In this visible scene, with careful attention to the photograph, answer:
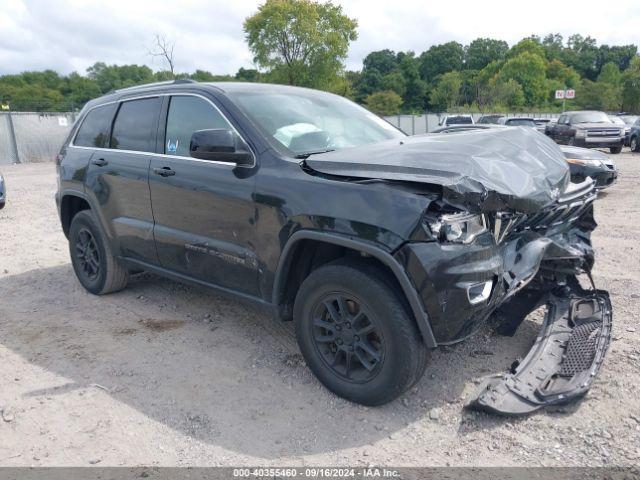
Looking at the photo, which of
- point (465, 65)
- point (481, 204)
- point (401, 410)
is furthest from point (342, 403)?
point (465, 65)

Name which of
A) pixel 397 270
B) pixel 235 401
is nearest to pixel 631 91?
pixel 397 270

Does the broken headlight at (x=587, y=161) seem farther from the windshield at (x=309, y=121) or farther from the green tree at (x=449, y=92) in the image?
the green tree at (x=449, y=92)

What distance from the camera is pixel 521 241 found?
3303 millimetres

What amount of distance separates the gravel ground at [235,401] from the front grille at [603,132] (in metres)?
14.6

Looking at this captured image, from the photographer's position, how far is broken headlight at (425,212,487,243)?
262 centimetres

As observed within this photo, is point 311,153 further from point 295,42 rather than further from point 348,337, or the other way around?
point 295,42

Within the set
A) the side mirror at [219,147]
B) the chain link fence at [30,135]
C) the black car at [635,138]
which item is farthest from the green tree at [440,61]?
the side mirror at [219,147]

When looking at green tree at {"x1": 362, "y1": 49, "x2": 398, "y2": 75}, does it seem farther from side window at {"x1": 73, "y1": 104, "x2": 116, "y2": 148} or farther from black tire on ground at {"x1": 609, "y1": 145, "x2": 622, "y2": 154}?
side window at {"x1": 73, "y1": 104, "x2": 116, "y2": 148}

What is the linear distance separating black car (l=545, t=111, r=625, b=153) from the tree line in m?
13.8

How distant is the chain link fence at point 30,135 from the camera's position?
21.2 m

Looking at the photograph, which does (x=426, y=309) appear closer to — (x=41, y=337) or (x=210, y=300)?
(x=210, y=300)

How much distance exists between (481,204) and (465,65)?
109755 millimetres

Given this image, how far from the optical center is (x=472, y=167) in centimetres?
279

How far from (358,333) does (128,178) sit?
8.11 ft
